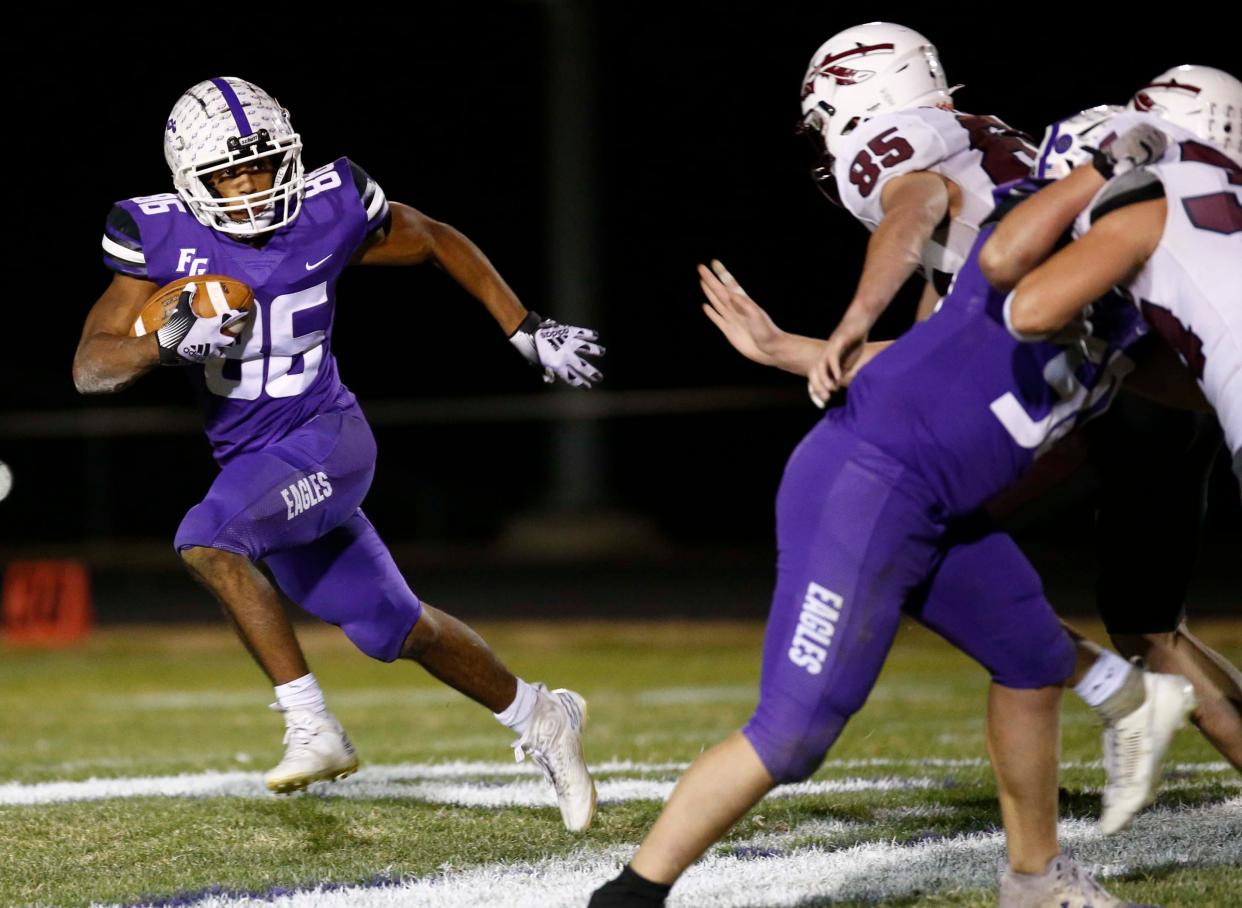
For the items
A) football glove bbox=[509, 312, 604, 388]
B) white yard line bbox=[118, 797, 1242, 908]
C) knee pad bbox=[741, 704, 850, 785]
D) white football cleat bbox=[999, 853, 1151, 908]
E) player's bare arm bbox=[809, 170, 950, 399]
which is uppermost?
player's bare arm bbox=[809, 170, 950, 399]

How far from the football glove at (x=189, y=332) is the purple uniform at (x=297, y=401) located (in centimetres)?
25

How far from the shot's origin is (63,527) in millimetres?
14430

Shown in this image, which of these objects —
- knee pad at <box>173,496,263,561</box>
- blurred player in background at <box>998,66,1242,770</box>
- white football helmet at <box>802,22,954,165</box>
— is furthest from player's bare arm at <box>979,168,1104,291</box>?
knee pad at <box>173,496,263,561</box>

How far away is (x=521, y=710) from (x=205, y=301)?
4.40 ft

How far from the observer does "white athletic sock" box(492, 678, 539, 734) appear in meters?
4.27

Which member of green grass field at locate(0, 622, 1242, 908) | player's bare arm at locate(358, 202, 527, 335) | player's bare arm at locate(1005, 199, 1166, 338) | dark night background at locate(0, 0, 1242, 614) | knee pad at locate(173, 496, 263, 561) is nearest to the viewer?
player's bare arm at locate(1005, 199, 1166, 338)

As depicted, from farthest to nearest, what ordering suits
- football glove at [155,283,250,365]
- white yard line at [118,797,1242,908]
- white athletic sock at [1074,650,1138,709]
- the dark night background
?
the dark night background, football glove at [155,283,250,365], white yard line at [118,797,1242,908], white athletic sock at [1074,650,1138,709]

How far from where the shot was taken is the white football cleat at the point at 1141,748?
118 inches

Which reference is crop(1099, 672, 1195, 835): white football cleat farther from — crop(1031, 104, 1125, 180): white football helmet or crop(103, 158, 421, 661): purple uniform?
crop(103, 158, 421, 661): purple uniform

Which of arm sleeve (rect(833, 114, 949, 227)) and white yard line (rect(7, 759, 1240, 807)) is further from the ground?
arm sleeve (rect(833, 114, 949, 227))

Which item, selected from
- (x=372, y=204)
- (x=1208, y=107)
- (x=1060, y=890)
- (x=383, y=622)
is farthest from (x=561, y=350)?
(x=1060, y=890)

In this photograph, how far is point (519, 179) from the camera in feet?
77.4

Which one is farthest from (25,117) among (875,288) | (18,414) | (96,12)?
(875,288)

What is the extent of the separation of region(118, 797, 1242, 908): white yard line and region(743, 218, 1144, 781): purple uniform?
2.11 feet
